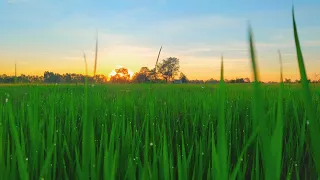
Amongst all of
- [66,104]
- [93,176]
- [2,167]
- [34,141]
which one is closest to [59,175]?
[34,141]

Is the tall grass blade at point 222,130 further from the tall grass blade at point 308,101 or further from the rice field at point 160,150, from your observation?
the tall grass blade at point 308,101

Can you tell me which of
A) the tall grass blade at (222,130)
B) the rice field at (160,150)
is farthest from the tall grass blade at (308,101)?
the tall grass blade at (222,130)

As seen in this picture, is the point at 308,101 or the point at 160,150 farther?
the point at 160,150

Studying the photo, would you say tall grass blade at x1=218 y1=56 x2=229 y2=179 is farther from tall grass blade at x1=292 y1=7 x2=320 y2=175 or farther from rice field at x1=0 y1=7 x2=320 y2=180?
tall grass blade at x1=292 y1=7 x2=320 y2=175

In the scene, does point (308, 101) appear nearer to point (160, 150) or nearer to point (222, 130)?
point (222, 130)

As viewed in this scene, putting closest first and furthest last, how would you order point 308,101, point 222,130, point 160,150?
1. point 308,101
2. point 222,130
3. point 160,150

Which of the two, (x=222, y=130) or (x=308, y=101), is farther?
(x=222, y=130)

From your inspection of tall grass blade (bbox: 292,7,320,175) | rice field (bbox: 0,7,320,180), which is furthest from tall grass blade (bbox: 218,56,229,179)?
tall grass blade (bbox: 292,7,320,175)

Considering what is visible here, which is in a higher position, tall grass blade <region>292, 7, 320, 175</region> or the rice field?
tall grass blade <region>292, 7, 320, 175</region>

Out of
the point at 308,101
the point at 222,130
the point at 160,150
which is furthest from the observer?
the point at 160,150

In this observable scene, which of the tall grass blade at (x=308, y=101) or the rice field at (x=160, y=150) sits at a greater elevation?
the tall grass blade at (x=308, y=101)

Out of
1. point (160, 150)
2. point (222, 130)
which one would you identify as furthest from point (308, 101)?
point (160, 150)

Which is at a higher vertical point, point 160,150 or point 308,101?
point 308,101

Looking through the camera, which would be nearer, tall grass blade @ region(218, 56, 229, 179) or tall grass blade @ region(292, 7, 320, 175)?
tall grass blade @ region(292, 7, 320, 175)
